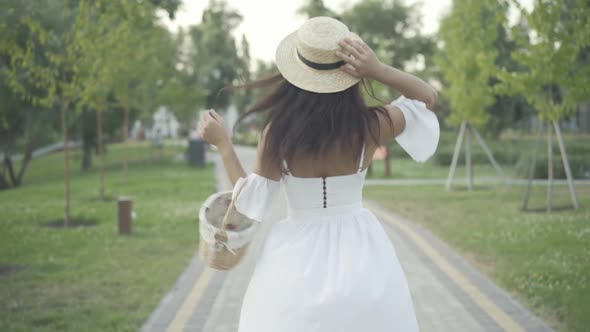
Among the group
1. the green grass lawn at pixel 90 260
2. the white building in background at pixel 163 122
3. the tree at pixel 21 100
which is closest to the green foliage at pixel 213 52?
the white building in background at pixel 163 122

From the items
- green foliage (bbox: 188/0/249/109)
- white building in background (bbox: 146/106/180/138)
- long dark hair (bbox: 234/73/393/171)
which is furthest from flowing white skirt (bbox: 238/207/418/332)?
green foliage (bbox: 188/0/249/109)

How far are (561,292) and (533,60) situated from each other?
551 centimetres

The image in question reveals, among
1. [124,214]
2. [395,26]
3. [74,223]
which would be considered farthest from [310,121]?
[395,26]

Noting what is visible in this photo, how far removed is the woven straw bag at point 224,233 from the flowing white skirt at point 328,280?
0.42ft

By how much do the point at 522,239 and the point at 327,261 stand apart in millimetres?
6514

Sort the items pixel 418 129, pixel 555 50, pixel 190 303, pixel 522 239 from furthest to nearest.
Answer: pixel 555 50
pixel 522 239
pixel 190 303
pixel 418 129

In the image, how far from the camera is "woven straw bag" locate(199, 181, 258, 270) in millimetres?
2664

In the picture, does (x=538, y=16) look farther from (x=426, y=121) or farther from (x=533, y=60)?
(x=426, y=121)

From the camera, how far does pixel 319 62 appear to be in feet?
8.27

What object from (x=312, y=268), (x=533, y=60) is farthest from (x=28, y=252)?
(x=533, y=60)

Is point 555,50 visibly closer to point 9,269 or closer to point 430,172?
point 9,269

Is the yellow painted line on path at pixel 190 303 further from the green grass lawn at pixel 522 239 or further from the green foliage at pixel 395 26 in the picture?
the green foliage at pixel 395 26

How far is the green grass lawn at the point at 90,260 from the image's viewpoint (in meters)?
5.53

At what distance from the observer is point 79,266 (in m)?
7.41
